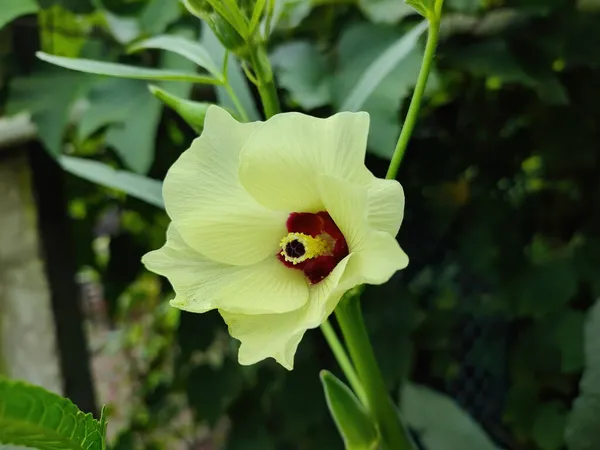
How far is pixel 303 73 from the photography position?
1.37ft

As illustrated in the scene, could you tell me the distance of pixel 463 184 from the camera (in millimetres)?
560

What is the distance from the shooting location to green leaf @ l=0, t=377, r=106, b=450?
141 millimetres

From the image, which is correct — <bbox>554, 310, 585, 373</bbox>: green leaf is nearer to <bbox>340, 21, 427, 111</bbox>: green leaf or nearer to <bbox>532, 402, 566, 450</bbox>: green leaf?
<bbox>532, 402, 566, 450</bbox>: green leaf

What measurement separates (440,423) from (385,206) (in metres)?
0.23

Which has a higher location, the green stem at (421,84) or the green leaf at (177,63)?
the green stem at (421,84)

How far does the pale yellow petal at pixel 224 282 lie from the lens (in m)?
0.20

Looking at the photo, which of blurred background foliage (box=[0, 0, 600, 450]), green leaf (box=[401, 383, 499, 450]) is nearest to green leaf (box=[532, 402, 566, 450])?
blurred background foliage (box=[0, 0, 600, 450])

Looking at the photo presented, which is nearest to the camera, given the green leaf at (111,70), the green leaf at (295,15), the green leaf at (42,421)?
the green leaf at (42,421)

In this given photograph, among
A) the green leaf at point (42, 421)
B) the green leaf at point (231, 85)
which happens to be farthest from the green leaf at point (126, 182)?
the green leaf at point (42, 421)

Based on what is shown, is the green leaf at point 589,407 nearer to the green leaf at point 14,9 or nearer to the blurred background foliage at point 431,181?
the blurred background foliage at point 431,181

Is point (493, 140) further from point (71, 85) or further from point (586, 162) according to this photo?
point (71, 85)

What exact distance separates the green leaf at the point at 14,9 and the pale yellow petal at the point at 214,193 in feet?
0.77

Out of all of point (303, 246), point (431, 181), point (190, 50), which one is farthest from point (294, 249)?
point (431, 181)

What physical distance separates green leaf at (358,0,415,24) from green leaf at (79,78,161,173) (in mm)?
153
